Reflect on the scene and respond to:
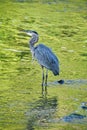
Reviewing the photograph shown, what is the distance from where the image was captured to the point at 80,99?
12.9m

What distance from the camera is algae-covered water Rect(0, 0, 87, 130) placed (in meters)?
11.2

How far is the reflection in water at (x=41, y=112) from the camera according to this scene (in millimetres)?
10979

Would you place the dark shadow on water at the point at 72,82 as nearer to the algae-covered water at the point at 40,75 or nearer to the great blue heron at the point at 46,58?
the algae-covered water at the point at 40,75

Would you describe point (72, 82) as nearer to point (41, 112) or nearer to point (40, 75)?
point (40, 75)

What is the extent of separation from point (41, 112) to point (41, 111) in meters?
0.09

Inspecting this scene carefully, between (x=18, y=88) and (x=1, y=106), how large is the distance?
1.60 meters

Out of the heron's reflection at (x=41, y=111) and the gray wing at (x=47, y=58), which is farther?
the gray wing at (x=47, y=58)

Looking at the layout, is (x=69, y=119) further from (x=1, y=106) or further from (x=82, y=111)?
(x=1, y=106)

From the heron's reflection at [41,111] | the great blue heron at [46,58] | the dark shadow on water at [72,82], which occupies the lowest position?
the dark shadow on water at [72,82]

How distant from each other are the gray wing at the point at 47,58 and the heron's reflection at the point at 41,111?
120cm

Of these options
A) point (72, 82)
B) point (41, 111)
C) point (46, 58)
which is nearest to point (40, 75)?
point (46, 58)

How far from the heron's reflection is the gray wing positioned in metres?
1.20

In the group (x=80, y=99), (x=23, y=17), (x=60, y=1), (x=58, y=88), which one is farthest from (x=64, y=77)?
(x=60, y=1)

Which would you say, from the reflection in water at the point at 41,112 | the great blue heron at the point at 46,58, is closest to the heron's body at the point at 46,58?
the great blue heron at the point at 46,58
